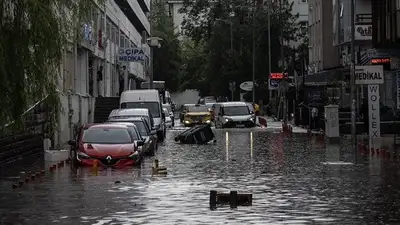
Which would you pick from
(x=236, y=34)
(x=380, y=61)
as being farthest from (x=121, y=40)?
(x=380, y=61)

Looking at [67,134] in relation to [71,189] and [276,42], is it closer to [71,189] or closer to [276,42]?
[71,189]

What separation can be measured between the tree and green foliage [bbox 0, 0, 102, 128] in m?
109

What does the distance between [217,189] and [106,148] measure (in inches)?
297

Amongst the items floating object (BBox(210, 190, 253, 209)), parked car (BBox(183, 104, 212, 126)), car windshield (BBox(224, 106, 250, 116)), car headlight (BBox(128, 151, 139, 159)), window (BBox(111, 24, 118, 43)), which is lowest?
floating object (BBox(210, 190, 253, 209))

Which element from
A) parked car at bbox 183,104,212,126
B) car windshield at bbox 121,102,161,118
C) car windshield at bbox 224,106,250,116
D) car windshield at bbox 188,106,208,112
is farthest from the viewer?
car windshield at bbox 188,106,208,112

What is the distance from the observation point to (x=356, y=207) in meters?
15.4

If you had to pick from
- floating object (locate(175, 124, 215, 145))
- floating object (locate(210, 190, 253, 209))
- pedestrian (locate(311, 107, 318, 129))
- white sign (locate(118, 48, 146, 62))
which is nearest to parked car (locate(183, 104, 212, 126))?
white sign (locate(118, 48, 146, 62))

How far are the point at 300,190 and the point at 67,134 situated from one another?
23.1 metres

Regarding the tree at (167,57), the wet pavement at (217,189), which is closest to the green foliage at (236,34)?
the tree at (167,57)

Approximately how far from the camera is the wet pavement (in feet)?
46.8

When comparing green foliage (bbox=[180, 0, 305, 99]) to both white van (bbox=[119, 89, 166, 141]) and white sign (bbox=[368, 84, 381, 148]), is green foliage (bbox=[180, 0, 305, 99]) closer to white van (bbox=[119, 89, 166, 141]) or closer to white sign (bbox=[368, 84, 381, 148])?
white van (bbox=[119, 89, 166, 141])

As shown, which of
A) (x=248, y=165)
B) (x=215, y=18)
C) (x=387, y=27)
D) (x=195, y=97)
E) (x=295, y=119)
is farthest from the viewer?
(x=195, y=97)

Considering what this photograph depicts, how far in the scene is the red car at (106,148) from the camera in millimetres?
25625

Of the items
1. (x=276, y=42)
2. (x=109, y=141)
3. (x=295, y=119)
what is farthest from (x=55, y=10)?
(x=276, y=42)
